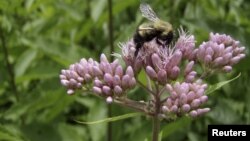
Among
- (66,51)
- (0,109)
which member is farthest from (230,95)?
(0,109)

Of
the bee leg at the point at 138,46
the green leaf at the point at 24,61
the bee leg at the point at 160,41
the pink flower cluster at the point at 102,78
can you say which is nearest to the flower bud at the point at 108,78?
the pink flower cluster at the point at 102,78

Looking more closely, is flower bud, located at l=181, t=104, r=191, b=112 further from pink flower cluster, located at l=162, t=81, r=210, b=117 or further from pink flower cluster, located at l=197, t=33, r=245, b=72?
pink flower cluster, located at l=197, t=33, r=245, b=72

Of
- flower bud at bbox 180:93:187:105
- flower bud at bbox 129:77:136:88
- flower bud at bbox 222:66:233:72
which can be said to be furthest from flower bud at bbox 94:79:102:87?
flower bud at bbox 222:66:233:72

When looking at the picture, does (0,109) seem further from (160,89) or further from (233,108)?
(160,89)

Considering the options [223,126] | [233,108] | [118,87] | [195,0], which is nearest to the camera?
[118,87]

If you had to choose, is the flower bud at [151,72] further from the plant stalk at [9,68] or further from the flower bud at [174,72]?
the plant stalk at [9,68]

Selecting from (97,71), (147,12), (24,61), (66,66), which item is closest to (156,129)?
(97,71)

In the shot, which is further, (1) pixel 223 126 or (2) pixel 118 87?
(1) pixel 223 126
